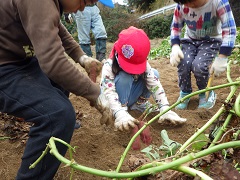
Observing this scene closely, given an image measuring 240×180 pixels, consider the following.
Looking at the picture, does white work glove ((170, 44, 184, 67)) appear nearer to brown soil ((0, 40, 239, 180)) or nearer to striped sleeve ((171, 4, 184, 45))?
striped sleeve ((171, 4, 184, 45))

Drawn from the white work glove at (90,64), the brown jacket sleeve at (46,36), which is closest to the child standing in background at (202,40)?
the white work glove at (90,64)

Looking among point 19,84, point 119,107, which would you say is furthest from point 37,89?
point 119,107

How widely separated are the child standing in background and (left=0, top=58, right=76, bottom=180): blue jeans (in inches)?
60.6

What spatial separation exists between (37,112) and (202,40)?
200 centimetres

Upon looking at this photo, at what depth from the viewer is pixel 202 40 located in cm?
300

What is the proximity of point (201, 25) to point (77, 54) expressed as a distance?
1307mm

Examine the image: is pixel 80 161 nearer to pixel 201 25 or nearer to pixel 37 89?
pixel 37 89

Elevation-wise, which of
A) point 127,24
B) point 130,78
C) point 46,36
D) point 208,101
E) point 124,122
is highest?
point 46,36

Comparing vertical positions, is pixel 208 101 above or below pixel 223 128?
below

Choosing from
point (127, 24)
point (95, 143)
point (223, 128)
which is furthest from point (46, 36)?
point (127, 24)

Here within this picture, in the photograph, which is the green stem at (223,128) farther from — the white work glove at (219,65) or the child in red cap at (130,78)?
the white work glove at (219,65)

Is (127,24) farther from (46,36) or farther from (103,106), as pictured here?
(46,36)

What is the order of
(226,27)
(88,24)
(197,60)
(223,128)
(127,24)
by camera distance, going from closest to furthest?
1. (223,128)
2. (226,27)
3. (197,60)
4. (88,24)
5. (127,24)

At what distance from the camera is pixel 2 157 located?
6.49 ft
